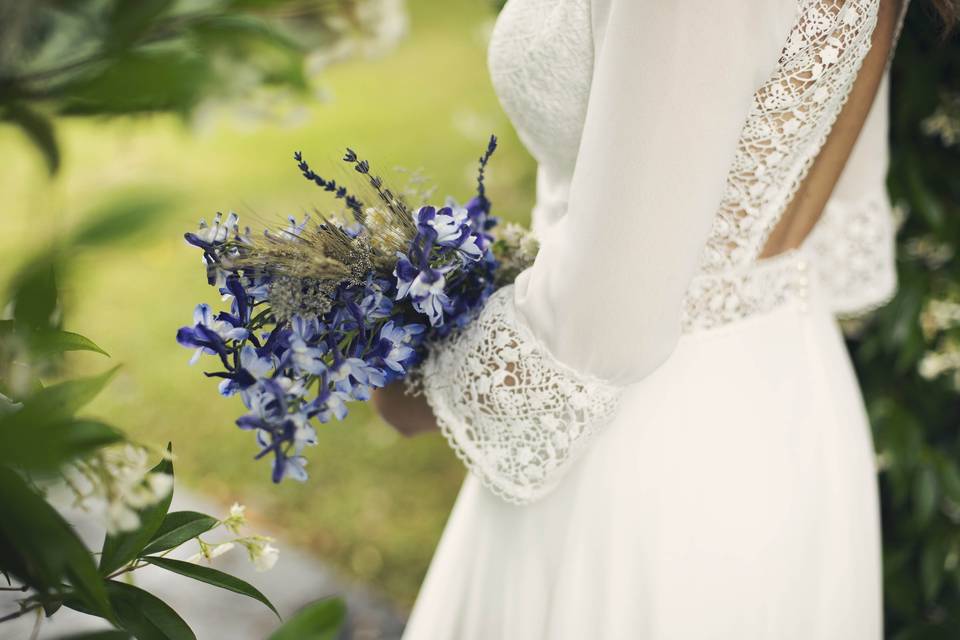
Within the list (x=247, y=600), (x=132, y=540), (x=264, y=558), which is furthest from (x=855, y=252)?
(x=247, y=600)

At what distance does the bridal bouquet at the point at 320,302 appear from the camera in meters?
0.86

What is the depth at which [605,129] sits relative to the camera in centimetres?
90

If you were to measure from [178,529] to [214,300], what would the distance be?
3.72 meters

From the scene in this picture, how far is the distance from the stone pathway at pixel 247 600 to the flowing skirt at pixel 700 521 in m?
1.43

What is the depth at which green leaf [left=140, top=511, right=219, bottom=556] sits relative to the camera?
2.65 feet

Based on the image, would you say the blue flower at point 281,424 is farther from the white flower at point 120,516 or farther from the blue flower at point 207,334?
the white flower at point 120,516

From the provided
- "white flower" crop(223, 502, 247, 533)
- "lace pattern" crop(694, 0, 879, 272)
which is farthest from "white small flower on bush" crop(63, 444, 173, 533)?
"lace pattern" crop(694, 0, 879, 272)

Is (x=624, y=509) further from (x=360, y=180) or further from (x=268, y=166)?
(x=268, y=166)

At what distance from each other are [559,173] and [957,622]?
1.74m

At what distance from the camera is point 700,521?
120cm

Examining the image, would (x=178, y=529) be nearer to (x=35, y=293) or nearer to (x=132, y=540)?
(x=132, y=540)

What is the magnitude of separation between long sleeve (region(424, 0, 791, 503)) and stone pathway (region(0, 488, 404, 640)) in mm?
1688

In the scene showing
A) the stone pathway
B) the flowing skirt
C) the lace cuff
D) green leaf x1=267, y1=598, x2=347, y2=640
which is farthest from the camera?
the stone pathway

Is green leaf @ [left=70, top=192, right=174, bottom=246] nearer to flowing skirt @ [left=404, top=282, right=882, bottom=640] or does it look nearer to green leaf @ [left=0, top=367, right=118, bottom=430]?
green leaf @ [left=0, top=367, right=118, bottom=430]
